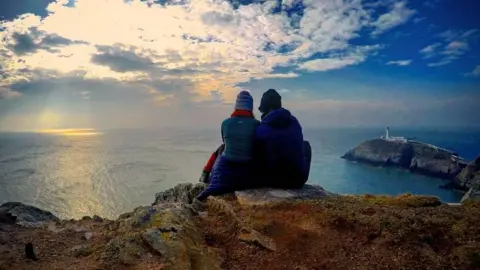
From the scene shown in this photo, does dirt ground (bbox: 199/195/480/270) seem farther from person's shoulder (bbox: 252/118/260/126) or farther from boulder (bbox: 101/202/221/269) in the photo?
person's shoulder (bbox: 252/118/260/126)

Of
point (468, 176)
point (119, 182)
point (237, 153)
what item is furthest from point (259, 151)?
point (468, 176)

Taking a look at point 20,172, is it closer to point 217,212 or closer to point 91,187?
point 91,187

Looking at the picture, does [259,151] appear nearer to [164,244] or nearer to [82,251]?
[164,244]

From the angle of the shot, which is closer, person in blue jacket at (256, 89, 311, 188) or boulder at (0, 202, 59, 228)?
person in blue jacket at (256, 89, 311, 188)

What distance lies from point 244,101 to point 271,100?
Answer: 2.65ft

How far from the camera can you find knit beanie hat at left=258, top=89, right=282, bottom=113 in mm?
8883

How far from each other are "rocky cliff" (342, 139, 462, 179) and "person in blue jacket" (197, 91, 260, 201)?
9894 centimetres

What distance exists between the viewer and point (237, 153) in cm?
841

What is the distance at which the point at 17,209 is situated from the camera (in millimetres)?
10047

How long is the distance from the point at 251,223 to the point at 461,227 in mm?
4154

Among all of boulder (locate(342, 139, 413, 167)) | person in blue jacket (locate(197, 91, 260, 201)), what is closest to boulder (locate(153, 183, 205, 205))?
person in blue jacket (locate(197, 91, 260, 201))

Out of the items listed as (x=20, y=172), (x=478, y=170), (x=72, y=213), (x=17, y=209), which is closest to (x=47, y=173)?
(x=20, y=172)

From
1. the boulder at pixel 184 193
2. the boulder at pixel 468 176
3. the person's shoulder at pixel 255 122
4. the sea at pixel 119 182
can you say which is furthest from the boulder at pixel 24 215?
the boulder at pixel 468 176

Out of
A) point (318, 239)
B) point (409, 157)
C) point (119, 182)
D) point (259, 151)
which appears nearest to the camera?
point (318, 239)
